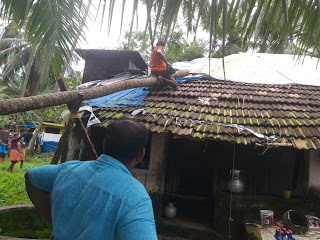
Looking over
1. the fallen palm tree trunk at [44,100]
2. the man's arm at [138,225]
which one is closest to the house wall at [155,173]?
the fallen palm tree trunk at [44,100]

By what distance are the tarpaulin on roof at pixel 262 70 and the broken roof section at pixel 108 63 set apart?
1.47 m

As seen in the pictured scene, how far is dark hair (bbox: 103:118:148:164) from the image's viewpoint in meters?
1.32

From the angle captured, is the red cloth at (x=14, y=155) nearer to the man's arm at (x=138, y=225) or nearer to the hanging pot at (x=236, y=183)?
the hanging pot at (x=236, y=183)

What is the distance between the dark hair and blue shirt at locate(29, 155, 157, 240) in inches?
2.0

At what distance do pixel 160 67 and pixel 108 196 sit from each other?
5489mm

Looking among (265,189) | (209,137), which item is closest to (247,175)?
(265,189)

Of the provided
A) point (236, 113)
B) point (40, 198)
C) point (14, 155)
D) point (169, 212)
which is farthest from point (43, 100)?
point (14, 155)

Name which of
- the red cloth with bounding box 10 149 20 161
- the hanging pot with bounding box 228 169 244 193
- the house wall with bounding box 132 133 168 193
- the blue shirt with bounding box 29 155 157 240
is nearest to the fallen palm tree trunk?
the blue shirt with bounding box 29 155 157 240

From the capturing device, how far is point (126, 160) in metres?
1.32

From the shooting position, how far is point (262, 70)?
7.80 meters

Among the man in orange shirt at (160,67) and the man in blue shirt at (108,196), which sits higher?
the man in orange shirt at (160,67)

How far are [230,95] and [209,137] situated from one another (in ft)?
6.44

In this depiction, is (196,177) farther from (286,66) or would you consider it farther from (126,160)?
(126,160)

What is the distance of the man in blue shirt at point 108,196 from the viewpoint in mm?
1102
